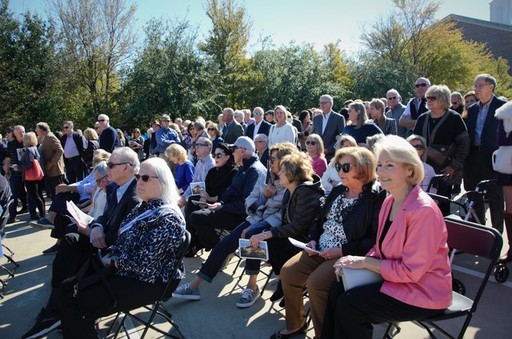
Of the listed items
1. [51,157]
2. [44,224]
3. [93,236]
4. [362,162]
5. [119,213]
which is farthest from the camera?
[51,157]

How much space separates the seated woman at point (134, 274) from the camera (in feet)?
9.25

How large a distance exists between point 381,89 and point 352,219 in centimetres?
2337

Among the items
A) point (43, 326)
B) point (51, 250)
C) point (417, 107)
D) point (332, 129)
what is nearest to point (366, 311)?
point (43, 326)

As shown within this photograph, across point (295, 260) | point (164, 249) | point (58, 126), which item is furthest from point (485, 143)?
point (58, 126)

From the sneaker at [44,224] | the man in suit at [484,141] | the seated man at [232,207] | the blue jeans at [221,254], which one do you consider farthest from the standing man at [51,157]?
the man in suit at [484,141]

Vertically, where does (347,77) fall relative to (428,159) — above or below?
above

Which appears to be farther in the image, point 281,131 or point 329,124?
point 281,131

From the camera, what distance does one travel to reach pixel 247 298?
4.04 metres

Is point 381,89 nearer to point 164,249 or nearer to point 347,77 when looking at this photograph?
point 347,77

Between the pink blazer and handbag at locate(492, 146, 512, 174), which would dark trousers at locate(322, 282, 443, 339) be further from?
handbag at locate(492, 146, 512, 174)

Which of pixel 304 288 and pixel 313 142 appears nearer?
pixel 304 288

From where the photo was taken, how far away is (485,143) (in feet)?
16.5

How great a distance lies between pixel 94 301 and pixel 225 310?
153cm

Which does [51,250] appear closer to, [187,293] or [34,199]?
[34,199]
